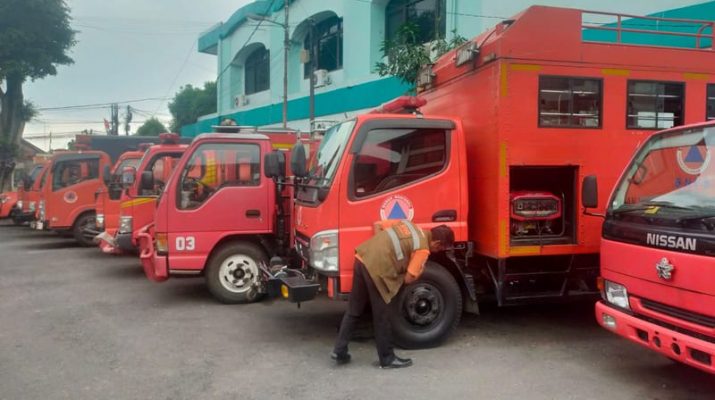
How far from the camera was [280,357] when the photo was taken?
203 inches

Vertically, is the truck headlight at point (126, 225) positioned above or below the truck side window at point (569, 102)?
below

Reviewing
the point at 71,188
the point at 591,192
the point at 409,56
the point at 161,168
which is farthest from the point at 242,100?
the point at 591,192

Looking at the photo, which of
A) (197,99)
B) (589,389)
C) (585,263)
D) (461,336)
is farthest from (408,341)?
(197,99)

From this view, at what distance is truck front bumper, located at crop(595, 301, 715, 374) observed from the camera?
3.50m

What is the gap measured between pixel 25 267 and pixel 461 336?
8.66 meters

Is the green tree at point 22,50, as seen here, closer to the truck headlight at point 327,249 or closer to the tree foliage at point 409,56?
the tree foliage at point 409,56

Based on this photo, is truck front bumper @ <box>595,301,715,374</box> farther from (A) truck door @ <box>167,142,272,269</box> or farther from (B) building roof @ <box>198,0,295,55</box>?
(B) building roof @ <box>198,0,295,55</box>

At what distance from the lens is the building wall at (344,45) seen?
12648mm

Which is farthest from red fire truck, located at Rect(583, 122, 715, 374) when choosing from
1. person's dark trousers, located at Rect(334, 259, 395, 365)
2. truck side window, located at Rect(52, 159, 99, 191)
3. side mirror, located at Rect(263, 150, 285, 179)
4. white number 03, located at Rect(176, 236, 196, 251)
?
truck side window, located at Rect(52, 159, 99, 191)

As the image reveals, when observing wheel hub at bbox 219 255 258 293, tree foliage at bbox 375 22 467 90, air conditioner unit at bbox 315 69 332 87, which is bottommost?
wheel hub at bbox 219 255 258 293

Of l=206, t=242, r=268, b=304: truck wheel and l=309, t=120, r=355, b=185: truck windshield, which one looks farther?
l=206, t=242, r=268, b=304: truck wheel

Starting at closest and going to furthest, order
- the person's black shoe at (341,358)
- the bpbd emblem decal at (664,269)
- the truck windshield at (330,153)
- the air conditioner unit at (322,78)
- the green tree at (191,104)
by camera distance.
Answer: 1. the bpbd emblem decal at (664,269)
2. the person's black shoe at (341,358)
3. the truck windshield at (330,153)
4. the air conditioner unit at (322,78)
5. the green tree at (191,104)

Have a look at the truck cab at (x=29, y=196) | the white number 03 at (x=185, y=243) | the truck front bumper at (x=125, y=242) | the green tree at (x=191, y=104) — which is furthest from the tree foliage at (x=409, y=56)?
the green tree at (x=191, y=104)

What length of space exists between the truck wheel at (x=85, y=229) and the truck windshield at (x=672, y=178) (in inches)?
469
